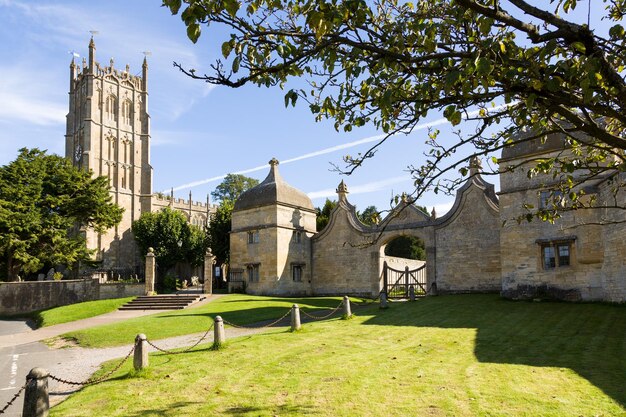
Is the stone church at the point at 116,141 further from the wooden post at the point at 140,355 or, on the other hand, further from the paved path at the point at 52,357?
the wooden post at the point at 140,355

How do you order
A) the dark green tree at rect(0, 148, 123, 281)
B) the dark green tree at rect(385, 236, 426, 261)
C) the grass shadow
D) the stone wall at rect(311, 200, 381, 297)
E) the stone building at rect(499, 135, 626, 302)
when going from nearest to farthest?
1. the grass shadow
2. the stone building at rect(499, 135, 626, 302)
3. the stone wall at rect(311, 200, 381, 297)
4. the dark green tree at rect(0, 148, 123, 281)
5. the dark green tree at rect(385, 236, 426, 261)

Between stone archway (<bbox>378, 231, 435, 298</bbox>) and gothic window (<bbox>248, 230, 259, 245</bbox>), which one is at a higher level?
gothic window (<bbox>248, 230, 259, 245</bbox>)

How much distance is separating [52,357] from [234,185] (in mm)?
62518

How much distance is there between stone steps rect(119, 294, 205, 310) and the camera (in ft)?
88.2

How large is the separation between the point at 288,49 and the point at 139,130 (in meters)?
72.0

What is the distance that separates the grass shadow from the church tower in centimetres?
5003

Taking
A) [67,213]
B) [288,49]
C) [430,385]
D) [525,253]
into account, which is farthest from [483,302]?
[67,213]

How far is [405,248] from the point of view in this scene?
5906 centimetres

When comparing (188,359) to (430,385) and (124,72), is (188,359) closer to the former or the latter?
(430,385)

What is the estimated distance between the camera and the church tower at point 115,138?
64.2 m

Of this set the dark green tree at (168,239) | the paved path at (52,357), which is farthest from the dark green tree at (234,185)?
the paved path at (52,357)

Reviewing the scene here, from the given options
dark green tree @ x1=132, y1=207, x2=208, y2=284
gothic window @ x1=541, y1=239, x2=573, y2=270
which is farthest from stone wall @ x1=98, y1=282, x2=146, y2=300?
gothic window @ x1=541, y1=239, x2=573, y2=270

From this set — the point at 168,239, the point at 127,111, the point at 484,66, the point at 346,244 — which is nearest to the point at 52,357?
the point at 484,66

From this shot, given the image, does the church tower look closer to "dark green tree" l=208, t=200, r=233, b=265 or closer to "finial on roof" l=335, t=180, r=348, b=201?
"dark green tree" l=208, t=200, r=233, b=265
